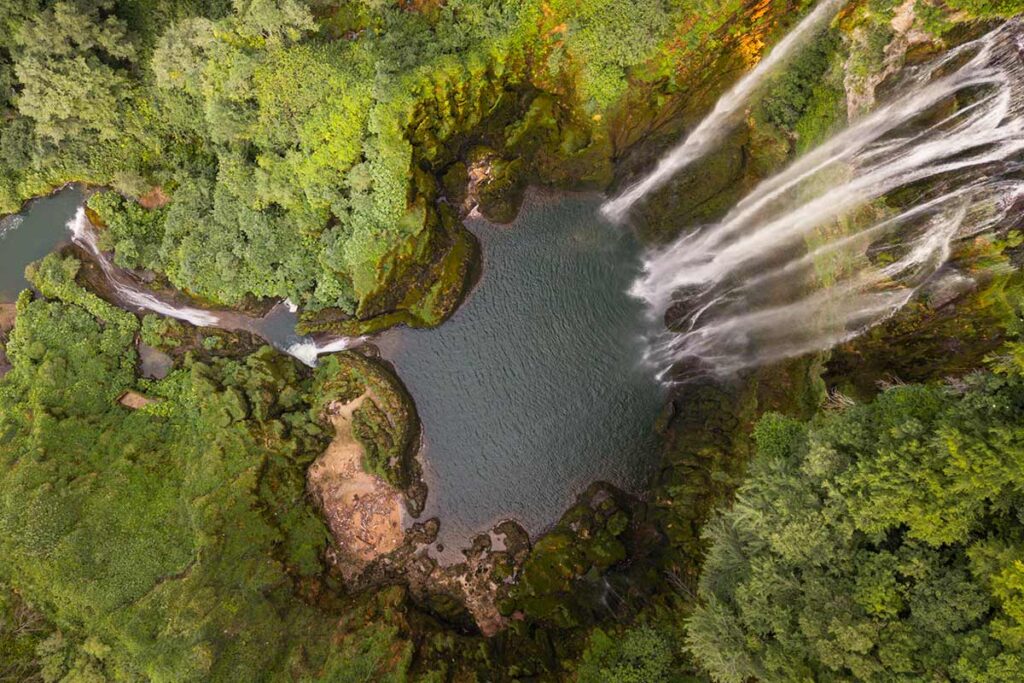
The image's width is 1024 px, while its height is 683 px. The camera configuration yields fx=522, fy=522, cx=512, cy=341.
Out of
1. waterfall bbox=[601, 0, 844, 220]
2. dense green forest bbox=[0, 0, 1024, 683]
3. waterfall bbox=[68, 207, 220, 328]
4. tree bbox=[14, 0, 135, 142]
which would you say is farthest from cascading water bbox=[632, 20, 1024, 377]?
tree bbox=[14, 0, 135, 142]

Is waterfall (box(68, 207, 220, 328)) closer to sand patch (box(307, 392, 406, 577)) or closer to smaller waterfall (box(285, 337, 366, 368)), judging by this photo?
smaller waterfall (box(285, 337, 366, 368))

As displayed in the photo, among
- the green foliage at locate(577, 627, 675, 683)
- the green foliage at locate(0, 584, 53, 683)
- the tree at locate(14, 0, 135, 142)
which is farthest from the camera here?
the green foliage at locate(0, 584, 53, 683)

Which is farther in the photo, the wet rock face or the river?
the river

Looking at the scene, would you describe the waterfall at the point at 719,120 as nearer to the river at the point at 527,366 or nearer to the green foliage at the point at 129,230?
the river at the point at 527,366

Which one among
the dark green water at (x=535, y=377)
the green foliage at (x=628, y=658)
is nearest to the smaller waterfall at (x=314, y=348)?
the dark green water at (x=535, y=377)

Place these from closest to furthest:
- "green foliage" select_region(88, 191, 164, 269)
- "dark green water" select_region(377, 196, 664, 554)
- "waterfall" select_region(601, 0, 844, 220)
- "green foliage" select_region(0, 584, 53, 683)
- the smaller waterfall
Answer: "waterfall" select_region(601, 0, 844, 220) → "green foliage" select_region(0, 584, 53, 683) → "green foliage" select_region(88, 191, 164, 269) → "dark green water" select_region(377, 196, 664, 554) → the smaller waterfall

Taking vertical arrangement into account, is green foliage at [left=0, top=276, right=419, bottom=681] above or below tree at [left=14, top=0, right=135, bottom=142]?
below

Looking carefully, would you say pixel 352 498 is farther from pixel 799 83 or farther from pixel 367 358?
pixel 799 83
